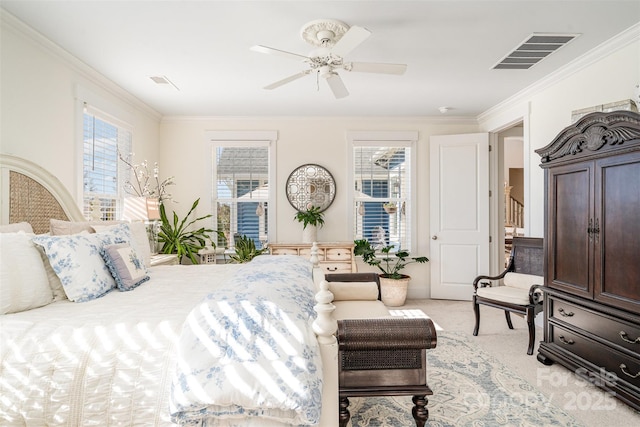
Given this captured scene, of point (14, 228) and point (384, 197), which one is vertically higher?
point (384, 197)

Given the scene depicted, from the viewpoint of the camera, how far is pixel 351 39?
80.2 inches

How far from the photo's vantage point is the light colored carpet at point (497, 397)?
6.68ft

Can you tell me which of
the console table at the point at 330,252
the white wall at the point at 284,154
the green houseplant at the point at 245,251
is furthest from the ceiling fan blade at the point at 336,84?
the green houseplant at the point at 245,251

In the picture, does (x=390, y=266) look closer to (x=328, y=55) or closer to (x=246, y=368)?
(x=328, y=55)

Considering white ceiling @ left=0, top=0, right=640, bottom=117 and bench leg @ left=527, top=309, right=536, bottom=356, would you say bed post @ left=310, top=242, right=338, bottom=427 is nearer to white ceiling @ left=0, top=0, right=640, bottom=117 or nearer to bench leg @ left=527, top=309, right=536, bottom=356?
white ceiling @ left=0, top=0, right=640, bottom=117

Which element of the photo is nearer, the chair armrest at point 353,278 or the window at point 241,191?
the chair armrest at point 353,278

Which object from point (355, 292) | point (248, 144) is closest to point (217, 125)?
point (248, 144)

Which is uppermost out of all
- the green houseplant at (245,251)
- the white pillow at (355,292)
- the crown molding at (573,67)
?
the crown molding at (573,67)

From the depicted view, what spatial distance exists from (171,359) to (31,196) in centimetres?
191

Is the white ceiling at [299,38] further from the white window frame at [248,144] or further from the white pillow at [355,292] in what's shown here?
the white pillow at [355,292]

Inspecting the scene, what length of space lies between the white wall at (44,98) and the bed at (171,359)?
1234 mm

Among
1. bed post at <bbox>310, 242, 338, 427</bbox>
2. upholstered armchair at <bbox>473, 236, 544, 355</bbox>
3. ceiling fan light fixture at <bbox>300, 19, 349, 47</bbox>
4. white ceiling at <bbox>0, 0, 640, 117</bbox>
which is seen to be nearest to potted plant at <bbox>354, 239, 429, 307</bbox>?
upholstered armchair at <bbox>473, 236, 544, 355</bbox>

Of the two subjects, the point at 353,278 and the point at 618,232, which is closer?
the point at 618,232

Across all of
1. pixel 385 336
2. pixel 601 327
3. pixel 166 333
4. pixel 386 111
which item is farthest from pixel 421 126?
pixel 166 333
